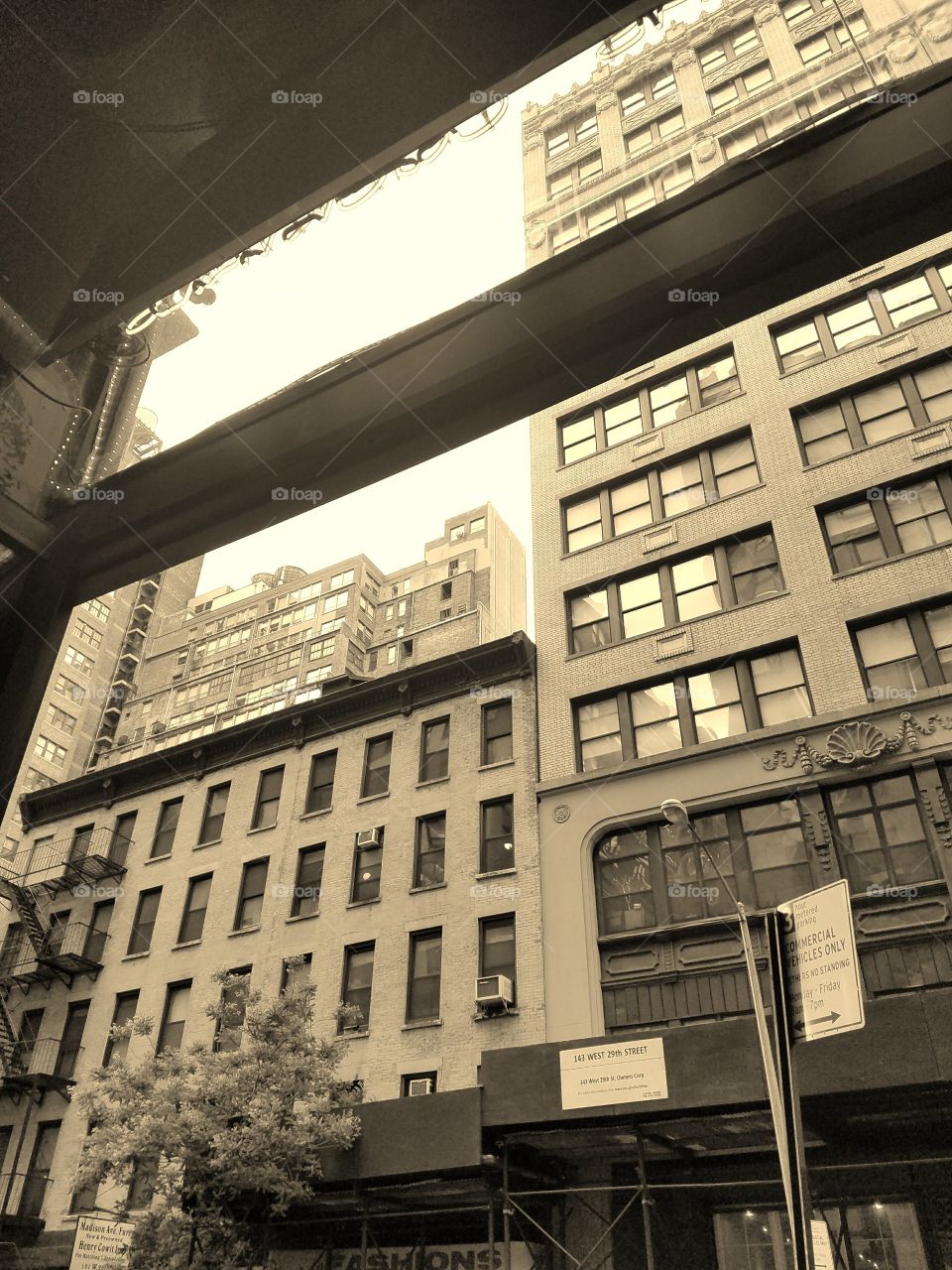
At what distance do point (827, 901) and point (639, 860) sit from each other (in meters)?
19.6

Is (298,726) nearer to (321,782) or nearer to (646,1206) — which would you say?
(321,782)

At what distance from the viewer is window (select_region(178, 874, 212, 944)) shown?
96.4 ft

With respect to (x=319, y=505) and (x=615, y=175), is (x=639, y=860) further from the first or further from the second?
(x=615, y=175)

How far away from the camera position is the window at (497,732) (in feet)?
88.2

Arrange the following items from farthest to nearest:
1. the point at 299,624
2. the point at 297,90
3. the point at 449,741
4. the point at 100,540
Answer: the point at 299,624 → the point at 449,741 → the point at 100,540 → the point at 297,90

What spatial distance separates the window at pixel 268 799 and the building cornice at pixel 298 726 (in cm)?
83

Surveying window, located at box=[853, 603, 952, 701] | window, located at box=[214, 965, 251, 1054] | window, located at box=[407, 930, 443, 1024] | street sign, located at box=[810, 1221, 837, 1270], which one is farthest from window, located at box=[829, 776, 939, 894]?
window, located at box=[214, 965, 251, 1054]

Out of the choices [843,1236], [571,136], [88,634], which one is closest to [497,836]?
[843,1236]

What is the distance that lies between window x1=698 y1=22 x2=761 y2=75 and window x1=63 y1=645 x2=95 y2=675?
2505 inches

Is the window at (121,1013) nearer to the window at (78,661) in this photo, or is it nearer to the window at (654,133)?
the window at (654,133)

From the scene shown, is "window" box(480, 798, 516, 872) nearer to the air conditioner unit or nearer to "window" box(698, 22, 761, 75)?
the air conditioner unit

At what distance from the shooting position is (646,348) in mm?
2725

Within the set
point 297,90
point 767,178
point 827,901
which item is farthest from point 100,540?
point 827,901

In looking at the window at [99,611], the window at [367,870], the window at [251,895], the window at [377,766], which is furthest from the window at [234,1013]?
the window at [99,611]
